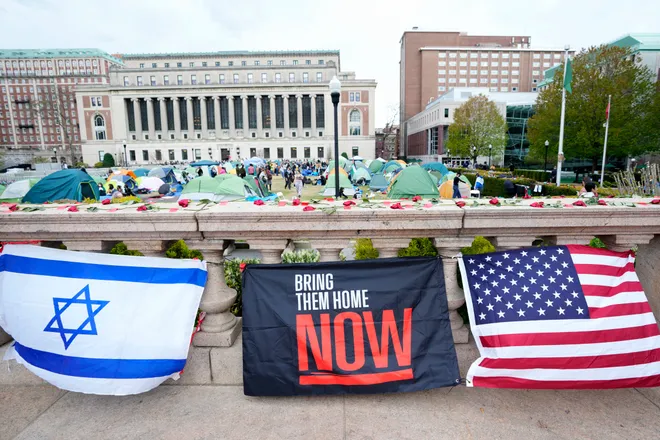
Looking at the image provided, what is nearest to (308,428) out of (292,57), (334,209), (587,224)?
(334,209)

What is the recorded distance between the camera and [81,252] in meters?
3.24

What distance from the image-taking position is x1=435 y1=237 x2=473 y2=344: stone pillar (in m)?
3.25

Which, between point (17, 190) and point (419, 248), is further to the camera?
point (17, 190)

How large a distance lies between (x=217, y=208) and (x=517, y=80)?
12167 cm

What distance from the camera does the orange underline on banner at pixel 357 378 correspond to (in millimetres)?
3088

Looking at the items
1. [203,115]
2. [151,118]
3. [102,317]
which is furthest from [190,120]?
[102,317]

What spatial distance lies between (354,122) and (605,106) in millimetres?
64381

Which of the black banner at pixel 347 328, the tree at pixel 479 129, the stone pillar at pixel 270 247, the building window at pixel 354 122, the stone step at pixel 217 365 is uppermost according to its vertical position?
the building window at pixel 354 122

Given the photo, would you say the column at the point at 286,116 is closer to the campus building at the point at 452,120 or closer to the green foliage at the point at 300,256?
the campus building at the point at 452,120

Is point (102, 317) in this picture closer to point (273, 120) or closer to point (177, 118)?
point (273, 120)

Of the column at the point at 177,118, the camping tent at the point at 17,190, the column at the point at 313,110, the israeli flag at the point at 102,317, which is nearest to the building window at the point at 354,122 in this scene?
the column at the point at 313,110

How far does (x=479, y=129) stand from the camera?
5466 centimetres

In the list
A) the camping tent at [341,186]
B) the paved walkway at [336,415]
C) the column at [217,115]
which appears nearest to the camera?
the paved walkway at [336,415]

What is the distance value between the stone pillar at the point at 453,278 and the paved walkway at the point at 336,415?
1.55 feet
